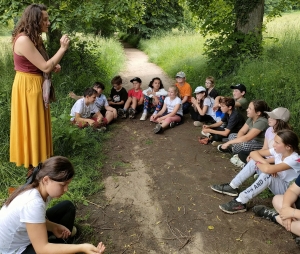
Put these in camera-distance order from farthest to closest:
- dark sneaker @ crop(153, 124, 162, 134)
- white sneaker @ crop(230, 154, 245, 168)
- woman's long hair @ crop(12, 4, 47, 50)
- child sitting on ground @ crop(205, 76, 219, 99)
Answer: child sitting on ground @ crop(205, 76, 219, 99), dark sneaker @ crop(153, 124, 162, 134), white sneaker @ crop(230, 154, 245, 168), woman's long hair @ crop(12, 4, 47, 50)

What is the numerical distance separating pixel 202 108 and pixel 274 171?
3.13 metres

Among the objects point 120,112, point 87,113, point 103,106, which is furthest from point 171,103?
point 87,113

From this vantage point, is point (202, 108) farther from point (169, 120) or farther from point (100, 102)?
point (100, 102)

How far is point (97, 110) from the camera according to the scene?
595 cm

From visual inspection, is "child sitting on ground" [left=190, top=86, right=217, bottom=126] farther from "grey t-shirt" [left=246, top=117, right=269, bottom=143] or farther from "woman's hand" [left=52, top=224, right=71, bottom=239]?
"woman's hand" [left=52, top=224, right=71, bottom=239]

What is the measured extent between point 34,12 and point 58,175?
1.93 metres

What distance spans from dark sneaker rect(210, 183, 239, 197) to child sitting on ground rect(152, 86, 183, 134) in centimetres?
224

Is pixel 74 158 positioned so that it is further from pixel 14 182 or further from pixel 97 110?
pixel 97 110

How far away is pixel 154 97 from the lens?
651 centimetres

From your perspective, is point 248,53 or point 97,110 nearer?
point 97,110

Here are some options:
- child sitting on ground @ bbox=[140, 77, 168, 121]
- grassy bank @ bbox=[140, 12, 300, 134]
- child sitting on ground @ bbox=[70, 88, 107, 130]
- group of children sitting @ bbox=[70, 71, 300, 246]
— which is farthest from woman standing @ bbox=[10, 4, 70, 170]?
grassy bank @ bbox=[140, 12, 300, 134]

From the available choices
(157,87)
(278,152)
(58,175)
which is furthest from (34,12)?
(157,87)

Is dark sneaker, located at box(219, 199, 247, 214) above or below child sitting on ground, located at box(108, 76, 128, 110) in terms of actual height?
below

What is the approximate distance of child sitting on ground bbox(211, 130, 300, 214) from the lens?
3.13m
